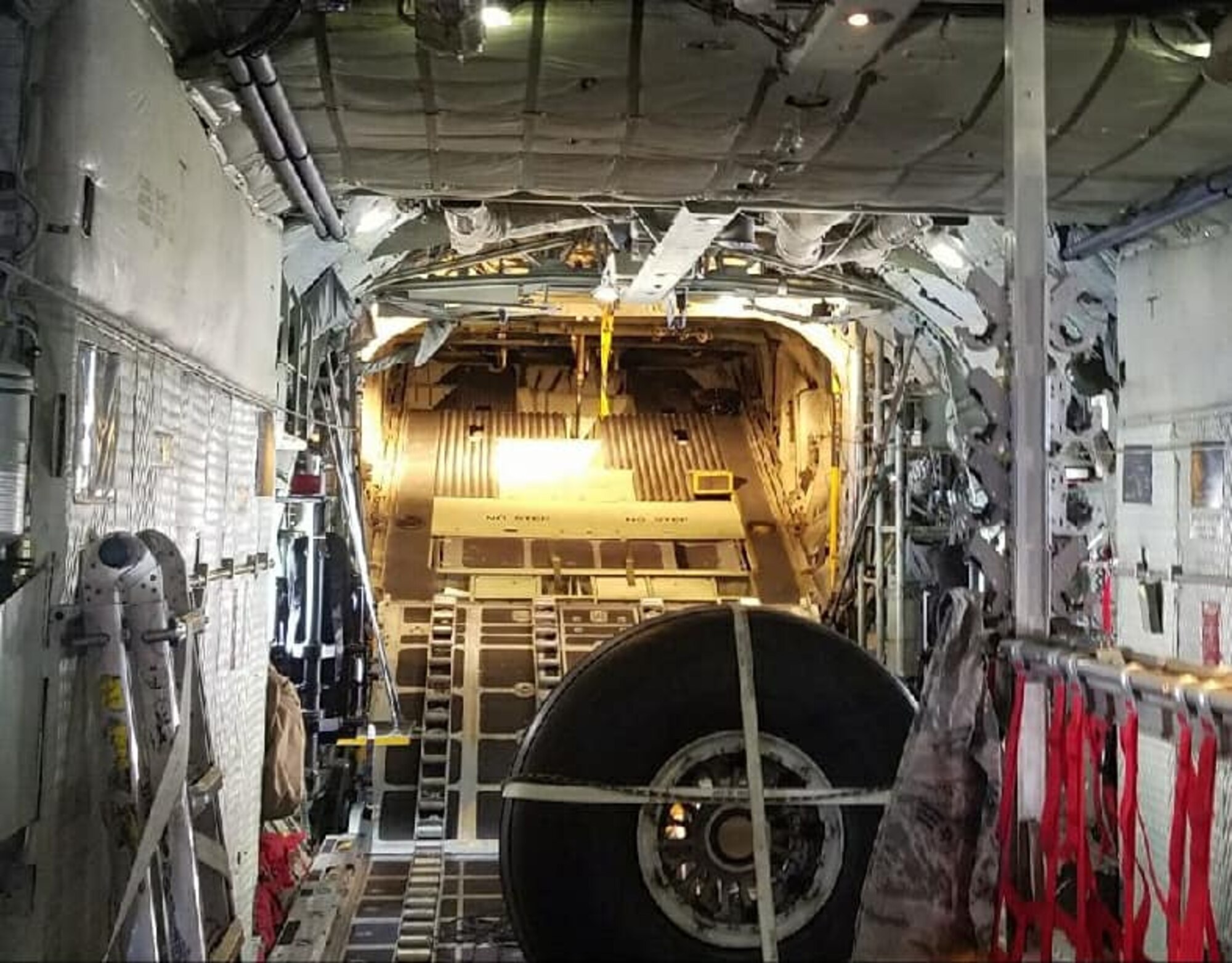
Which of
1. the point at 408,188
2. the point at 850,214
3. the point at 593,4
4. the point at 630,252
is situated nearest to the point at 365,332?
the point at 630,252

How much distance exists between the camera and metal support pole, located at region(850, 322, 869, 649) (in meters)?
9.77

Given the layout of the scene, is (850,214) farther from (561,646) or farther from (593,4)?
(561,646)

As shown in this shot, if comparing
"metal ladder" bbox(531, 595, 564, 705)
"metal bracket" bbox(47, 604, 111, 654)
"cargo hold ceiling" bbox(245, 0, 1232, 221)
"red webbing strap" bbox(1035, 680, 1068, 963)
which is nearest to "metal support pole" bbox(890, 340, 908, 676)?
"metal ladder" bbox(531, 595, 564, 705)

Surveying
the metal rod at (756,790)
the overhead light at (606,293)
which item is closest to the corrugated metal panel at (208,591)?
the metal rod at (756,790)

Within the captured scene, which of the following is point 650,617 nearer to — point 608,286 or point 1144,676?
point 1144,676

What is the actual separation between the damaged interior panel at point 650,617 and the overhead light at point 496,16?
0.6 inches

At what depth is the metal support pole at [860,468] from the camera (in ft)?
32.1

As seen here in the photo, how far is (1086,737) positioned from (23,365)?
2.66m

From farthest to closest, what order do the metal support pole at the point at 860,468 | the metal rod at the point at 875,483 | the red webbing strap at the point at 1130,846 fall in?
the metal support pole at the point at 860,468, the metal rod at the point at 875,483, the red webbing strap at the point at 1130,846

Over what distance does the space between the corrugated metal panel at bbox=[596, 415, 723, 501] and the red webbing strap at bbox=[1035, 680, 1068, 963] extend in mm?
8687

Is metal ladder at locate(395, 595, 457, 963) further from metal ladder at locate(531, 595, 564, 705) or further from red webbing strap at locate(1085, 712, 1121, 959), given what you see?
red webbing strap at locate(1085, 712, 1121, 959)

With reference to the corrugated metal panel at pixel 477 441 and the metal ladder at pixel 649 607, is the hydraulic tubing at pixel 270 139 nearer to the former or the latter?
the metal ladder at pixel 649 607

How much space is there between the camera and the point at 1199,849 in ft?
7.44

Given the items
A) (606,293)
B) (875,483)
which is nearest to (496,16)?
(606,293)
